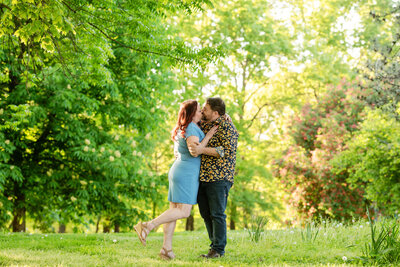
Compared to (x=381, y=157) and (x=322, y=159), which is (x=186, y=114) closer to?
(x=381, y=157)

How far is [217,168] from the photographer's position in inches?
206

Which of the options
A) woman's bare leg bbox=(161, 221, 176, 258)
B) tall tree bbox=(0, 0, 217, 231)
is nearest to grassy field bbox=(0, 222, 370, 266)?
woman's bare leg bbox=(161, 221, 176, 258)

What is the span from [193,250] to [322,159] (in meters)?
10.6

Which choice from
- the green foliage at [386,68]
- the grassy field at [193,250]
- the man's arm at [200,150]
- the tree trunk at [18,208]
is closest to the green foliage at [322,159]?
the green foliage at [386,68]

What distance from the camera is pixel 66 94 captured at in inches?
381

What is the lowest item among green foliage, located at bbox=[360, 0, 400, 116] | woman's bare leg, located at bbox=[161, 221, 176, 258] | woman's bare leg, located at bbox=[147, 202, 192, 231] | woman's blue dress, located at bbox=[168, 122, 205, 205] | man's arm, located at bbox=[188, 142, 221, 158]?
woman's bare leg, located at bbox=[161, 221, 176, 258]

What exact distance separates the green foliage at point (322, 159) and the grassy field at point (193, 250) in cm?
805

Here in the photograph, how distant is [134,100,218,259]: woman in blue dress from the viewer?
514cm

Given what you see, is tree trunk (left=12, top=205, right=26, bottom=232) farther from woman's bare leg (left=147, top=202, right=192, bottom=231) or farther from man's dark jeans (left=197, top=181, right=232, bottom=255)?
man's dark jeans (left=197, top=181, right=232, bottom=255)

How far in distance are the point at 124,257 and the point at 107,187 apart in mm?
5863

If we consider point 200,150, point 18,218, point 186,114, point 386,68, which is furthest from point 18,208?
point 386,68

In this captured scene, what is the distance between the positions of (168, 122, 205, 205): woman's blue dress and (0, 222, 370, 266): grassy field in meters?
0.80

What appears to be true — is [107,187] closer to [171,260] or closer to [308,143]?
[171,260]

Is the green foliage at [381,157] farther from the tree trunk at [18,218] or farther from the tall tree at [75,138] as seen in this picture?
the tree trunk at [18,218]
